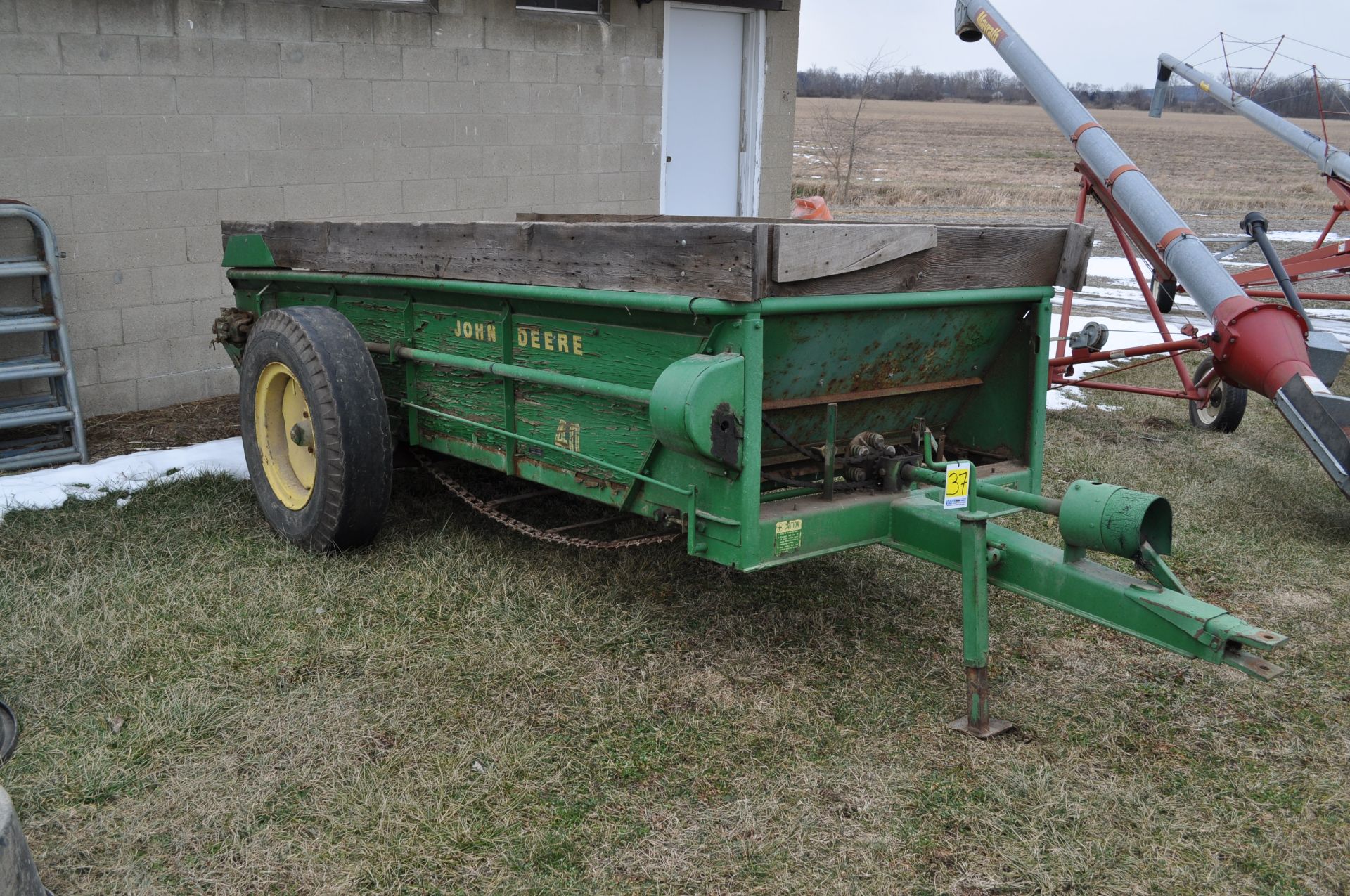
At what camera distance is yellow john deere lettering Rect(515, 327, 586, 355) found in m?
3.82

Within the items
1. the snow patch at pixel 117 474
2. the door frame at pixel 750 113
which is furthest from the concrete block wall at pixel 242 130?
the snow patch at pixel 117 474

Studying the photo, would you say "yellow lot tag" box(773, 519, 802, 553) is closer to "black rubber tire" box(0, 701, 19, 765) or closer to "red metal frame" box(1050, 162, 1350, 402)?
"black rubber tire" box(0, 701, 19, 765)

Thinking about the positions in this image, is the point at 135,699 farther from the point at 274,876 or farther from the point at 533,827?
the point at 533,827

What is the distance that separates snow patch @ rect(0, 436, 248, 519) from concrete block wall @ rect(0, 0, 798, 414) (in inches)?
47.9

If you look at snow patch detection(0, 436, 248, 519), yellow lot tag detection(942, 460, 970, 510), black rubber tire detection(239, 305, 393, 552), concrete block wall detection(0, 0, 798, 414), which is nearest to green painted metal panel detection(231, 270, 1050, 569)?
black rubber tire detection(239, 305, 393, 552)

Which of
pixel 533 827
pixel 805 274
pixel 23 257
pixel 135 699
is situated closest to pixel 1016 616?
pixel 805 274

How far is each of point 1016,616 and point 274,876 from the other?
109 inches

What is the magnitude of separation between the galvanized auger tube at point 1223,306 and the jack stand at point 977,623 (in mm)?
2423

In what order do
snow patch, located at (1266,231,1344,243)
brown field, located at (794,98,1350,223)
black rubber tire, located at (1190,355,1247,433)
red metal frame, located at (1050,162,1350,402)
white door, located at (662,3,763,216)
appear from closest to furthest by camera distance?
red metal frame, located at (1050,162,1350,402) → black rubber tire, located at (1190,355,1247,433) → white door, located at (662,3,763,216) → snow patch, located at (1266,231,1344,243) → brown field, located at (794,98,1350,223)

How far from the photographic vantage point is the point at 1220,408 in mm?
6965

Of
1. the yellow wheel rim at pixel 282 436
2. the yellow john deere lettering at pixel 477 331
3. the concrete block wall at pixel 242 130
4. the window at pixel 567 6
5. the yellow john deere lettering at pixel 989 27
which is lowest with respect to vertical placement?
the yellow wheel rim at pixel 282 436

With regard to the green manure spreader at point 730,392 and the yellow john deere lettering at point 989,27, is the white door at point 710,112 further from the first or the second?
the green manure spreader at point 730,392

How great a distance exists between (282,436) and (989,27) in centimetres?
447

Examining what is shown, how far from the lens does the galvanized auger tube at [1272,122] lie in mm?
7703
